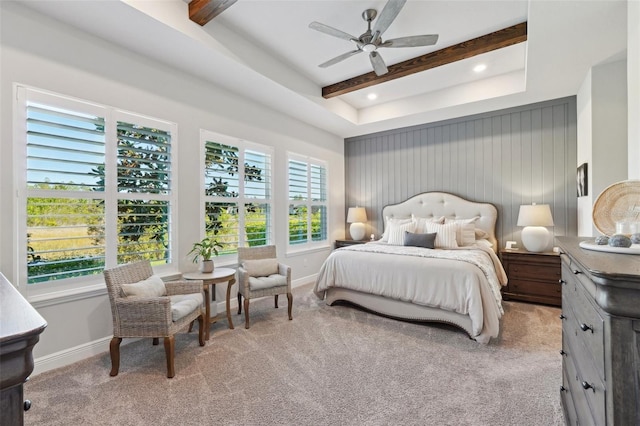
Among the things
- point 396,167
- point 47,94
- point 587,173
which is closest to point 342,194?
point 396,167

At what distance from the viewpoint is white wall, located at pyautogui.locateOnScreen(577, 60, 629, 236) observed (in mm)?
3143

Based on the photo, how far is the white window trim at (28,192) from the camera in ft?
7.68

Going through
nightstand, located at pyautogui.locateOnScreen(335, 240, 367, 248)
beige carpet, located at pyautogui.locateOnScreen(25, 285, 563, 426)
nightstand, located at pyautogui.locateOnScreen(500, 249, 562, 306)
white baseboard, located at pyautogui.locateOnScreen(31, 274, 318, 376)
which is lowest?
beige carpet, located at pyautogui.locateOnScreen(25, 285, 563, 426)

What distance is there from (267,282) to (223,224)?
1.08 m

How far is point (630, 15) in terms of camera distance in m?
2.15

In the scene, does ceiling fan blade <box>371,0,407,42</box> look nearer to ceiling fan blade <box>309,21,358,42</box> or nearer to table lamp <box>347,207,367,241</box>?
ceiling fan blade <box>309,21,358,42</box>

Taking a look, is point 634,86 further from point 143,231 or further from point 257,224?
point 143,231

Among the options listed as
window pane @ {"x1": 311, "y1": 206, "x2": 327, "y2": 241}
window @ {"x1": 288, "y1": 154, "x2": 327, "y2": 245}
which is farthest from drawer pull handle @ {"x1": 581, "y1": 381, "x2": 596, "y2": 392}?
window pane @ {"x1": 311, "y1": 206, "x2": 327, "y2": 241}

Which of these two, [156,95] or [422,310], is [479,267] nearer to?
[422,310]

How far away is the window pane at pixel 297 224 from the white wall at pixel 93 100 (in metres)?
1.33

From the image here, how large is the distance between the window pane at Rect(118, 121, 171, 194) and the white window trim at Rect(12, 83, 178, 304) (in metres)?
0.07

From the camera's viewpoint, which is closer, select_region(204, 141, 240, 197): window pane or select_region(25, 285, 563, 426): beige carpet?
select_region(25, 285, 563, 426): beige carpet

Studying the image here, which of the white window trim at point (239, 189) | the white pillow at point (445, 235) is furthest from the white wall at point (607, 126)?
the white window trim at point (239, 189)

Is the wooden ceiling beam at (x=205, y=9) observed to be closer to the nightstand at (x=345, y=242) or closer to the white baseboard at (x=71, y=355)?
the white baseboard at (x=71, y=355)
